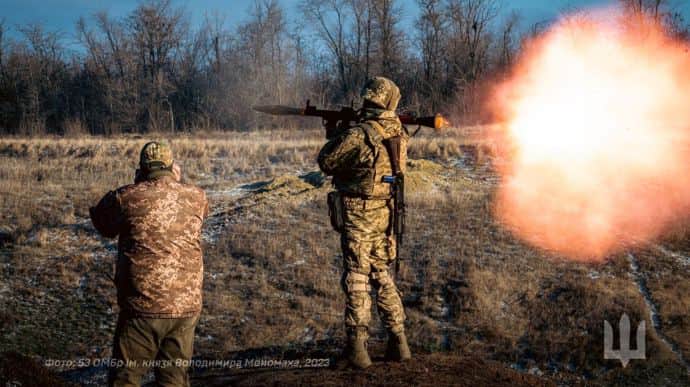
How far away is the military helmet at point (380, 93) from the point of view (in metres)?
4.95

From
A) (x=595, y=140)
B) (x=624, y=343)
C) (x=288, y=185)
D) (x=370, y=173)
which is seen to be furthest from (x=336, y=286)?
(x=595, y=140)

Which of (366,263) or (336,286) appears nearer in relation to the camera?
(366,263)

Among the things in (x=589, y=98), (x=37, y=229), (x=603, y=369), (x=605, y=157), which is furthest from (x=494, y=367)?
(x=589, y=98)

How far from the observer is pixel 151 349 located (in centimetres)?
367

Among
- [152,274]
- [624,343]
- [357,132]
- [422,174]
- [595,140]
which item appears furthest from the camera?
[595,140]

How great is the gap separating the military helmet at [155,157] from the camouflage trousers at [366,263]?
5.49ft

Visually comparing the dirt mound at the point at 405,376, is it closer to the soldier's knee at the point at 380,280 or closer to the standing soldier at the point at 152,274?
the soldier's knee at the point at 380,280

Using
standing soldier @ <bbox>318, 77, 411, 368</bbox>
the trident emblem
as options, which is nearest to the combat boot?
standing soldier @ <bbox>318, 77, 411, 368</bbox>

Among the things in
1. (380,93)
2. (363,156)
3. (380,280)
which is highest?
(380,93)

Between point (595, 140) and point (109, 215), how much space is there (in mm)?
14765

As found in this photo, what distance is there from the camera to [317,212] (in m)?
11.5

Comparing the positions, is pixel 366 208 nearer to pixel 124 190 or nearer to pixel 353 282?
pixel 353 282

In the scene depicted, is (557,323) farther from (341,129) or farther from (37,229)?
(37,229)

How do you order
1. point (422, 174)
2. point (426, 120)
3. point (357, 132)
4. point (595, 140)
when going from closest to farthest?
point (357, 132) < point (426, 120) < point (422, 174) < point (595, 140)
